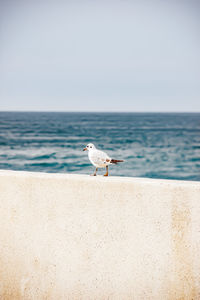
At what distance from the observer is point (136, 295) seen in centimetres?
198

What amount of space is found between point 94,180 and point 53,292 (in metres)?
0.77

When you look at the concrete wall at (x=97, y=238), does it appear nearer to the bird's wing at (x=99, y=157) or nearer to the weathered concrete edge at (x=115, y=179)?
the weathered concrete edge at (x=115, y=179)

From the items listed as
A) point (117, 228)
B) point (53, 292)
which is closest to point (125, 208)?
point (117, 228)

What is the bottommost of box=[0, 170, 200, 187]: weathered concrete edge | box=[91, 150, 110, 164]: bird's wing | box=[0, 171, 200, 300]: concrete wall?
box=[0, 171, 200, 300]: concrete wall

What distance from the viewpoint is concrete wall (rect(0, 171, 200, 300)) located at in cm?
191

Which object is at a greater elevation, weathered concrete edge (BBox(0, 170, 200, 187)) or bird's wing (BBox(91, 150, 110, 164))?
bird's wing (BBox(91, 150, 110, 164))

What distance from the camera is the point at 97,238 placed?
79.3 inches

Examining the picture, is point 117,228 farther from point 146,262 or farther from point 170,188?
point 170,188

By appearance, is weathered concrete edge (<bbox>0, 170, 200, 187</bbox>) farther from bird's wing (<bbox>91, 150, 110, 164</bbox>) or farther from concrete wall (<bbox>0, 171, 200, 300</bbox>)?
bird's wing (<bbox>91, 150, 110, 164</bbox>)

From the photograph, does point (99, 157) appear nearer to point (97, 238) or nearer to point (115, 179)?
point (115, 179)

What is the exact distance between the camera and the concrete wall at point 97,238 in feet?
6.26

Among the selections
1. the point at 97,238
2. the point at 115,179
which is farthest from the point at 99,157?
the point at 97,238

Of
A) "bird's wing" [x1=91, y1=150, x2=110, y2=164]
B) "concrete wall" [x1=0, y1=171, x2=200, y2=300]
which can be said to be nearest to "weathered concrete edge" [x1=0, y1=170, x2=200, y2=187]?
"concrete wall" [x1=0, y1=171, x2=200, y2=300]

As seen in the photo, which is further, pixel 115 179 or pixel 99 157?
pixel 99 157
